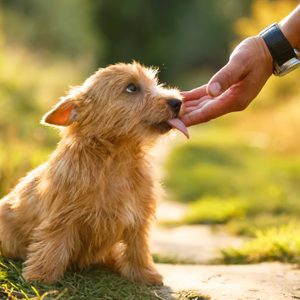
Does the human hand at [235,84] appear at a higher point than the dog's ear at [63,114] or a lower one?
higher

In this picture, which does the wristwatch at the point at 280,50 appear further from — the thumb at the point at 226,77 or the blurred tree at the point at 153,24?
the blurred tree at the point at 153,24

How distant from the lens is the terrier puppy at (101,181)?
443 cm

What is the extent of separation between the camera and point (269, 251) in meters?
5.70

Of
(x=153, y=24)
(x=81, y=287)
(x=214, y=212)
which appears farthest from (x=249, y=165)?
(x=153, y=24)

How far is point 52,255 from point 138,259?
64cm

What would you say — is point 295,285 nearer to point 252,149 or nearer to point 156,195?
point 156,195

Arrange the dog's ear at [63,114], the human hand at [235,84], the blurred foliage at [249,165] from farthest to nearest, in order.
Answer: the blurred foliage at [249,165] → the dog's ear at [63,114] → the human hand at [235,84]

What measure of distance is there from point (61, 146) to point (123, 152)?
45 centimetres

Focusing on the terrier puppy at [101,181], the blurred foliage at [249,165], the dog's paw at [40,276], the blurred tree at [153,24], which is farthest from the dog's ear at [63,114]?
the blurred tree at [153,24]

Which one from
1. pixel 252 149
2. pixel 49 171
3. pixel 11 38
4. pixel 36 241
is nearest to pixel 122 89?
pixel 49 171

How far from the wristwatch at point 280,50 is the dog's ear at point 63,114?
1.51 metres

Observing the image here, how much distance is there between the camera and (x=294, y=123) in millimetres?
16094

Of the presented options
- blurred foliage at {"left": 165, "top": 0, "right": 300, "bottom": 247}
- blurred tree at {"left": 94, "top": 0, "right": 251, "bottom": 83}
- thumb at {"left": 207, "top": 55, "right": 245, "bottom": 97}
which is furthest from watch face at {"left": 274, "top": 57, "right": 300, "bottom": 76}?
blurred tree at {"left": 94, "top": 0, "right": 251, "bottom": 83}

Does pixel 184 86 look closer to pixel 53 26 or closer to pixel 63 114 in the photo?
pixel 53 26
